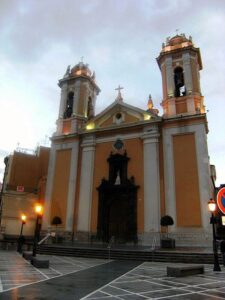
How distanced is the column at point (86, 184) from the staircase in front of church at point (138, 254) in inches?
175

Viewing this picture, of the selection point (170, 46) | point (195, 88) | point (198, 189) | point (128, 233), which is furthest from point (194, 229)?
point (170, 46)

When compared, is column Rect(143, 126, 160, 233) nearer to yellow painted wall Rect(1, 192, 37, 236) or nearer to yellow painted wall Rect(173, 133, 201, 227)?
yellow painted wall Rect(173, 133, 201, 227)

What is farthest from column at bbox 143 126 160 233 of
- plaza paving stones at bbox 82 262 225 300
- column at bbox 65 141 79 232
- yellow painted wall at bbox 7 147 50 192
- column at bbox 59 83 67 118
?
yellow painted wall at bbox 7 147 50 192

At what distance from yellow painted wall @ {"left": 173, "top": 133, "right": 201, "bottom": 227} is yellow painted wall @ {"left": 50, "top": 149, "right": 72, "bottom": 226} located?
8.98m

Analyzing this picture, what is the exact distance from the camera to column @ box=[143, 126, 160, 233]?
19062 mm

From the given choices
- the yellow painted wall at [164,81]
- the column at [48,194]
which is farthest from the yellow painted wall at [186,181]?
the column at [48,194]

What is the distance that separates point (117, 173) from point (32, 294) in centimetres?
1638

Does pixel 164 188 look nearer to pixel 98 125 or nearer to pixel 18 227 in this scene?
pixel 98 125

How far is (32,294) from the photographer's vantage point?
5652 mm

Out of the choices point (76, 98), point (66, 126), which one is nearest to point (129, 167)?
point (66, 126)

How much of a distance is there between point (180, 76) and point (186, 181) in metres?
9.66

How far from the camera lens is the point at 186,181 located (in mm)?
19172

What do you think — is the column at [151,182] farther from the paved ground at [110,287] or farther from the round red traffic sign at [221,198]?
the round red traffic sign at [221,198]

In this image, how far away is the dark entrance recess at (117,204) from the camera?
1994 centimetres
